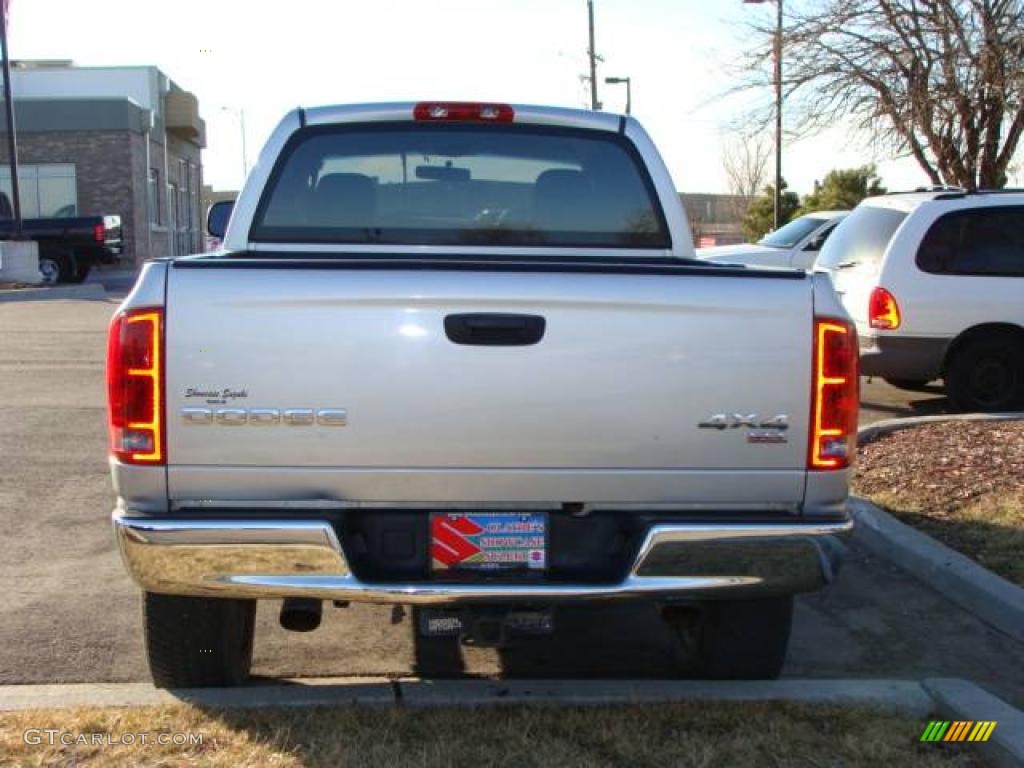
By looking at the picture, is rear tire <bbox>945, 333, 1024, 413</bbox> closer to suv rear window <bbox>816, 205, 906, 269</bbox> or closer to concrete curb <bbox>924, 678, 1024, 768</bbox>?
suv rear window <bbox>816, 205, 906, 269</bbox>

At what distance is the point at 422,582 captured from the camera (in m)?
3.31

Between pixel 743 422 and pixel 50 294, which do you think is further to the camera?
pixel 50 294

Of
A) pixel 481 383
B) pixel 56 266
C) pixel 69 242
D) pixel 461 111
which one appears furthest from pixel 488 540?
pixel 56 266

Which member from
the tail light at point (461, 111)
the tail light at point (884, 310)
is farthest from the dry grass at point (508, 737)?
the tail light at point (884, 310)

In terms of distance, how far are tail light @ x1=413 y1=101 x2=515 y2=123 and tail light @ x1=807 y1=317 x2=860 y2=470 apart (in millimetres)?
1769

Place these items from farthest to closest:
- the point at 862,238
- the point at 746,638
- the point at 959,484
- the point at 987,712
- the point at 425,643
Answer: the point at 862,238 → the point at 959,484 → the point at 425,643 → the point at 746,638 → the point at 987,712

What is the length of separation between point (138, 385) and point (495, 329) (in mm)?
1020

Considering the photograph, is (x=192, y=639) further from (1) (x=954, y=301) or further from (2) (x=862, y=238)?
(2) (x=862, y=238)

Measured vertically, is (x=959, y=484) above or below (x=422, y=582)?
below

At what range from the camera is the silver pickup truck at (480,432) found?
319 centimetres

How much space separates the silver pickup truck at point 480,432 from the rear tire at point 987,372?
20.7ft

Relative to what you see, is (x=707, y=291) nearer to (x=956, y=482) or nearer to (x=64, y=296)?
(x=956, y=482)

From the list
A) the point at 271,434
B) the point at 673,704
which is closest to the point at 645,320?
the point at 271,434

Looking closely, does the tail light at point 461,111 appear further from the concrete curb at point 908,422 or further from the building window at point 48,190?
the building window at point 48,190
